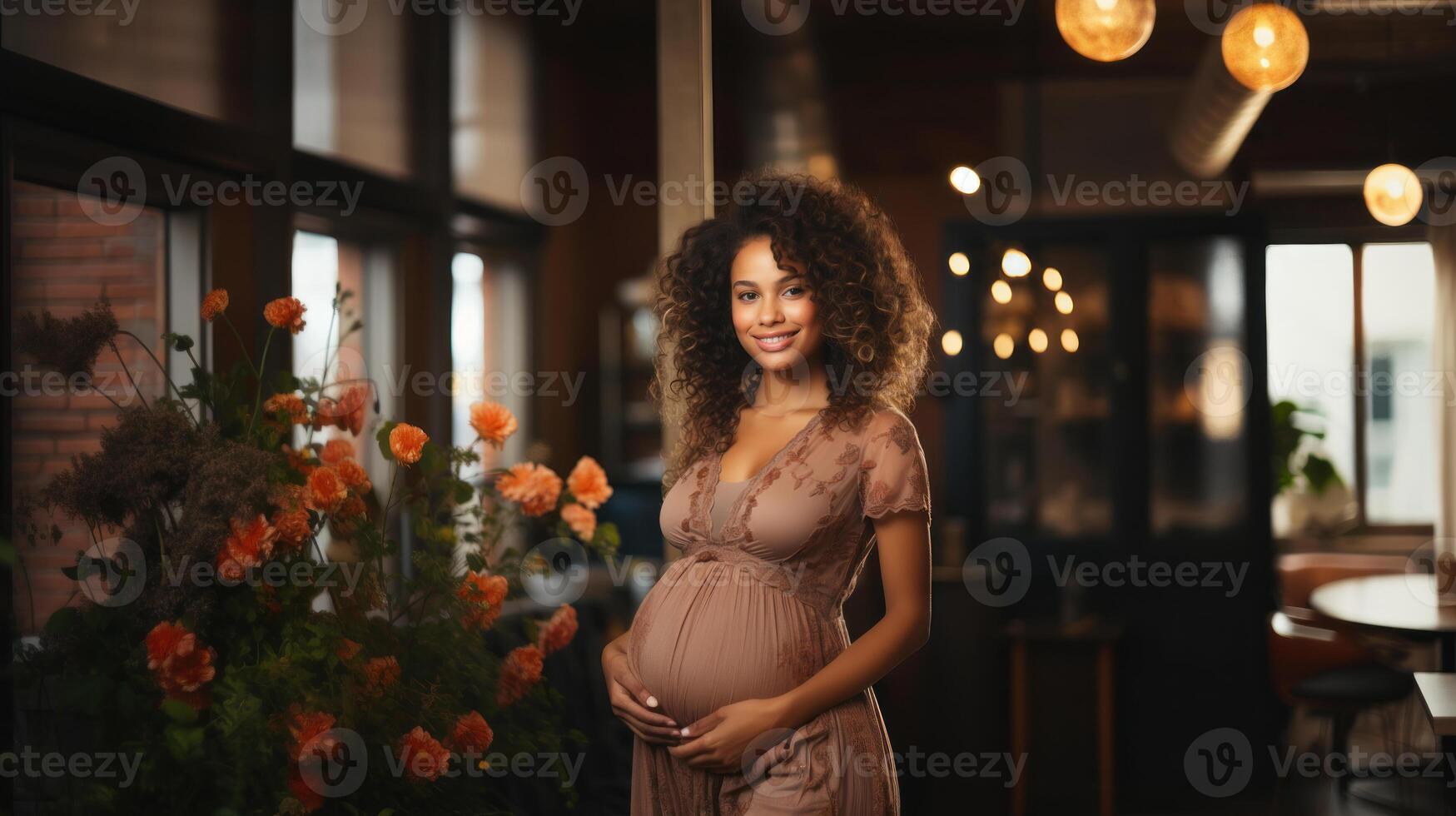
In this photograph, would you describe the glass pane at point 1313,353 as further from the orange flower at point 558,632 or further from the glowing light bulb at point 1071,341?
the orange flower at point 558,632

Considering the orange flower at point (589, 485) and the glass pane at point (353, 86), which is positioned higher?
the glass pane at point (353, 86)

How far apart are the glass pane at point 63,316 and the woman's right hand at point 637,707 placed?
3.71 feet

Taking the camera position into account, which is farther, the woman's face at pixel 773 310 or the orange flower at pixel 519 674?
the orange flower at pixel 519 674

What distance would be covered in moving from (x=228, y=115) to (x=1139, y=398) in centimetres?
220

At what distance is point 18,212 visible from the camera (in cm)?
233

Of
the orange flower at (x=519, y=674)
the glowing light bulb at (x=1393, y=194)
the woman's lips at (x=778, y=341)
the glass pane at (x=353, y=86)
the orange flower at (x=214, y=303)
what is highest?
the glass pane at (x=353, y=86)

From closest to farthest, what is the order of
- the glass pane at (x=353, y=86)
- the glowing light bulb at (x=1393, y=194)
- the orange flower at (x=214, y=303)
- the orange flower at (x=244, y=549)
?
the orange flower at (x=244, y=549) < the orange flower at (x=214, y=303) < the glowing light bulb at (x=1393, y=194) < the glass pane at (x=353, y=86)

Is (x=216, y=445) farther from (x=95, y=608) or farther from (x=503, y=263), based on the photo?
(x=503, y=263)

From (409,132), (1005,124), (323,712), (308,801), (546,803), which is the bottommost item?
(546,803)

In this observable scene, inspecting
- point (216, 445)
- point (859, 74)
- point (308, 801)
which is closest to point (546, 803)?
point (308, 801)

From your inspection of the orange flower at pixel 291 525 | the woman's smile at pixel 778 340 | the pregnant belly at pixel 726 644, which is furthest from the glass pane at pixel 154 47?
the pregnant belly at pixel 726 644

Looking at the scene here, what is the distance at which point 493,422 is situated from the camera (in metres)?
2.15

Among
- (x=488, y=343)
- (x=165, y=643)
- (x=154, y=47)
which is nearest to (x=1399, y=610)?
(x=165, y=643)

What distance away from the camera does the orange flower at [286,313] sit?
2.01 m
